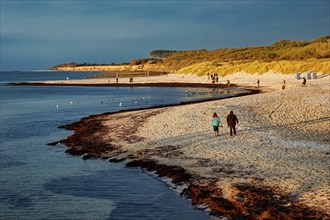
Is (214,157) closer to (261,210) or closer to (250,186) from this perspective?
(250,186)

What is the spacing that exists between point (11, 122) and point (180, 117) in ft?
50.5

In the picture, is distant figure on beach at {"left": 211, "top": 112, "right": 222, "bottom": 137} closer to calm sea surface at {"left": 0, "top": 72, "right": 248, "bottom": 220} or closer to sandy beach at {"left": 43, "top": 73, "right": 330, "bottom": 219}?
sandy beach at {"left": 43, "top": 73, "right": 330, "bottom": 219}

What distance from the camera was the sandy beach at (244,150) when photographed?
454 inches

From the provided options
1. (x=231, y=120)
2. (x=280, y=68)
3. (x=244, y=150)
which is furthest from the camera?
(x=280, y=68)

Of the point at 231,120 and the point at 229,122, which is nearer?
the point at 231,120

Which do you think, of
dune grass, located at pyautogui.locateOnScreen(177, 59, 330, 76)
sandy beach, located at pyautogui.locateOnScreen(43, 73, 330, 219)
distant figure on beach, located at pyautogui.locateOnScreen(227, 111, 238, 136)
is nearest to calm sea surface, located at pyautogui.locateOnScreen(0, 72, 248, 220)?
sandy beach, located at pyautogui.locateOnScreen(43, 73, 330, 219)

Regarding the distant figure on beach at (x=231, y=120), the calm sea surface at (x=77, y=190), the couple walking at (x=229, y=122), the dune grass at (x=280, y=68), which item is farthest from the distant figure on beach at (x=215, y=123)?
the dune grass at (x=280, y=68)

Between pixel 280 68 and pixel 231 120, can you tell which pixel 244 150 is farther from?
pixel 280 68

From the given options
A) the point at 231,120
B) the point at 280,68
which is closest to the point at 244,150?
the point at 231,120

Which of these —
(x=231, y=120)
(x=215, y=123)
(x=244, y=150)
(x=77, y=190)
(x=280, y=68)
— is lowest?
(x=77, y=190)

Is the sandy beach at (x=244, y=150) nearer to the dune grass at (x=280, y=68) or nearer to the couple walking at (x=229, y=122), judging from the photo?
the couple walking at (x=229, y=122)

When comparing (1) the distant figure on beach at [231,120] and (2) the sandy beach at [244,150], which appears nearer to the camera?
(2) the sandy beach at [244,150]

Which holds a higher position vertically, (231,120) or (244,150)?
(231,120)

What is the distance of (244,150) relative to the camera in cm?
1734
